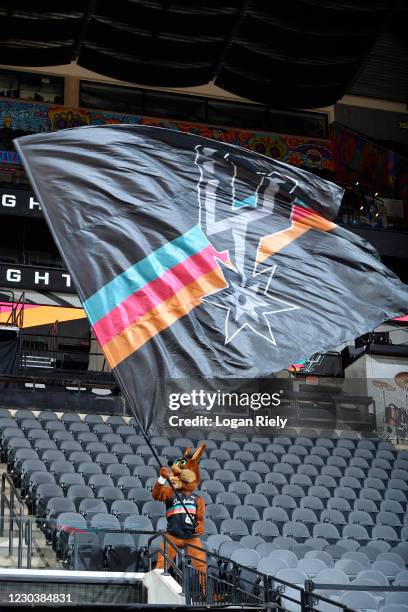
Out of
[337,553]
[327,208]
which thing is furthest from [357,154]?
[327,208]

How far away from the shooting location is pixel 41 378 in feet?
76.3

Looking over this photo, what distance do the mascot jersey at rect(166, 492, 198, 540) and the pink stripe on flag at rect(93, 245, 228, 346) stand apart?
4933 mm

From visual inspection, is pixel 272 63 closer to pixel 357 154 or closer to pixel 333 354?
pixel 357 154

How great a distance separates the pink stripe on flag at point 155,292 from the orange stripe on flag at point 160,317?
0.03 metres

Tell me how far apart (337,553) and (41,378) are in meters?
9.79

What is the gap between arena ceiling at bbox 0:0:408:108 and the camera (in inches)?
1177

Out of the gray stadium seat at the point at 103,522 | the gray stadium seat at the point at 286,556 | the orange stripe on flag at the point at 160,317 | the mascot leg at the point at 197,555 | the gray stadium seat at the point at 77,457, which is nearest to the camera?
the orange stripe on flag at the point at 160,317

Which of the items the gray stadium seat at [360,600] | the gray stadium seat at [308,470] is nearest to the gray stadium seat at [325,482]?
the gray stadium seat at [308,470]

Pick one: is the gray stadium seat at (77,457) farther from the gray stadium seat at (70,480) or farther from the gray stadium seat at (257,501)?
the gray stadium seat at (257,501)

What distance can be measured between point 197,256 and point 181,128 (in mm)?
24983

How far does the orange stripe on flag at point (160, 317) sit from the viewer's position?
7.50 m

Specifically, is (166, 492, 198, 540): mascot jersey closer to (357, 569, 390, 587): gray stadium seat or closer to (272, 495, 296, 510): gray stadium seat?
(357, 569, 390, 587): gray stadium seat

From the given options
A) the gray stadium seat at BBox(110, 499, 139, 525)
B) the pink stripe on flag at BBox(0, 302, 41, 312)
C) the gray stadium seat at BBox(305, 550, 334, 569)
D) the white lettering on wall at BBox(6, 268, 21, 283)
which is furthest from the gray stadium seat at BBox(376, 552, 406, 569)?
the white lettering on wall at BBox(6, 268, 21, 283)

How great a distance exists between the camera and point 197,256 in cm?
823
